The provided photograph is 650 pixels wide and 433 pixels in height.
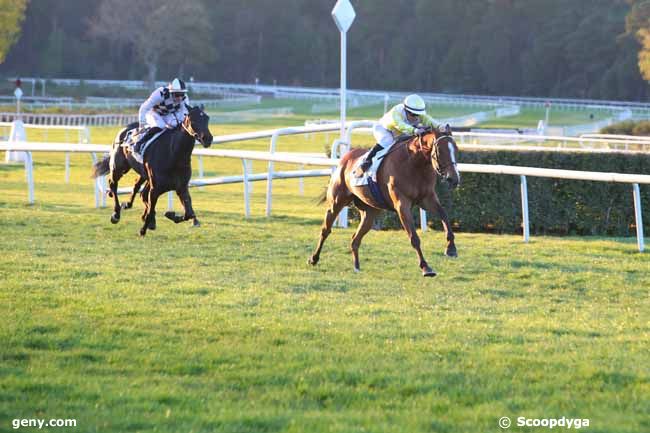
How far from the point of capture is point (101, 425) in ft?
15.9

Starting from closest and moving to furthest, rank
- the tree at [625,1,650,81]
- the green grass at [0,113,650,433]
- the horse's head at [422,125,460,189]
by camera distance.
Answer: the green grass at [0,113,650,433]
the horse's head at [422,125,460,189]
the tree at [625,1,650,81]

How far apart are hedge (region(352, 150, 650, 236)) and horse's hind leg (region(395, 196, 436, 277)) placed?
3.62 metres

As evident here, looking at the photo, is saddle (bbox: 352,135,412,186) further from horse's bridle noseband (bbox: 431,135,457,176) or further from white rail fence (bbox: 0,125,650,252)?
white rail fence (bbox: 0,125,650,252)

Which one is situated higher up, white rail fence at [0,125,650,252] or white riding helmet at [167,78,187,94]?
white riding helmet at [167,78,187,94]

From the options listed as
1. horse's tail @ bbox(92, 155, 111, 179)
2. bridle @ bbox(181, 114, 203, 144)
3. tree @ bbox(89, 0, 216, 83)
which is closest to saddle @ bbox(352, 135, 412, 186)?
bridle @ bbox(181, 114, 203, 144)

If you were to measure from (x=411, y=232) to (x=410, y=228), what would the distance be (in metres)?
0.03

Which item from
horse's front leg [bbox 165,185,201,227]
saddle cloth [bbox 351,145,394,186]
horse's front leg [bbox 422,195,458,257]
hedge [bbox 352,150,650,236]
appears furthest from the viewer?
hedge [bbox 352,150,650,236]

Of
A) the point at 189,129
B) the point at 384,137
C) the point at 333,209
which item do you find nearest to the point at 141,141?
the point at 189,129

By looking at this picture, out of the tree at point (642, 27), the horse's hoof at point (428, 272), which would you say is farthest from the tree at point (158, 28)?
the horse's hoof at point (428, 272)

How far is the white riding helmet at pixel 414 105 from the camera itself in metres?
9.44

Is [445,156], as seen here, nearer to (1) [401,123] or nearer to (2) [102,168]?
(1) [401,123]

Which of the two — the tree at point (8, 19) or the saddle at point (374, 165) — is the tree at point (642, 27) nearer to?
the tree at point (8, 19)

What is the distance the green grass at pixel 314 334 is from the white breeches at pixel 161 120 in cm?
121

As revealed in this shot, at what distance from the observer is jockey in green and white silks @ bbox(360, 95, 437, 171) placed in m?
9.44
